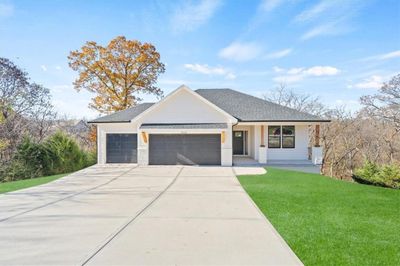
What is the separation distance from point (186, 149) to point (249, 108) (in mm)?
6114

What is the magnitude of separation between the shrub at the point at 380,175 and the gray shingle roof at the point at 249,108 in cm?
509

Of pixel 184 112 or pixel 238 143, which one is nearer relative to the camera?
pixel 184 112

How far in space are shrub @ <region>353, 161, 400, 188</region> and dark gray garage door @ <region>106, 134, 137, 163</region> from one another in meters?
14.7

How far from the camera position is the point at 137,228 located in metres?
5.89

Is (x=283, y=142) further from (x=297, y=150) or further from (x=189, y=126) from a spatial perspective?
(x=189, y=126)

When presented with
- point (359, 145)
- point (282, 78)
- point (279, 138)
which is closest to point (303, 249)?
point (279, 138)

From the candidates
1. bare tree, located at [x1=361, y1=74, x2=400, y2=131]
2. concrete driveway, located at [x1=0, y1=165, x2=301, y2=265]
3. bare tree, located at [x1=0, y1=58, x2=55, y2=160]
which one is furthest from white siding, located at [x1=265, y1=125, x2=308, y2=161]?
bare tree, located at [x1=0, y1=58, x2=55, y2=160]

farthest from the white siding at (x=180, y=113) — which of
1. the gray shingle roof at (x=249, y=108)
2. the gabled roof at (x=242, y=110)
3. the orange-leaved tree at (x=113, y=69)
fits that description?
the orange-leaved tree at (x=113, y=69)

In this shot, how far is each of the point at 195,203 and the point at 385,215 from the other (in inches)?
211

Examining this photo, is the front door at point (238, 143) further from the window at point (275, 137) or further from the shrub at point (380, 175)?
the shrub at point (380, 175)

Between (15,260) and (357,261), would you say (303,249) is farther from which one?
(15,260)

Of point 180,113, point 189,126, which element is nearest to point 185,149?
point 189,126

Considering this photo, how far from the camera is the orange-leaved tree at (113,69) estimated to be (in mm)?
28922

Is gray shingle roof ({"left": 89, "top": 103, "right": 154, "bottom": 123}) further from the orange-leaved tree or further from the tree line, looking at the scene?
the tree line
